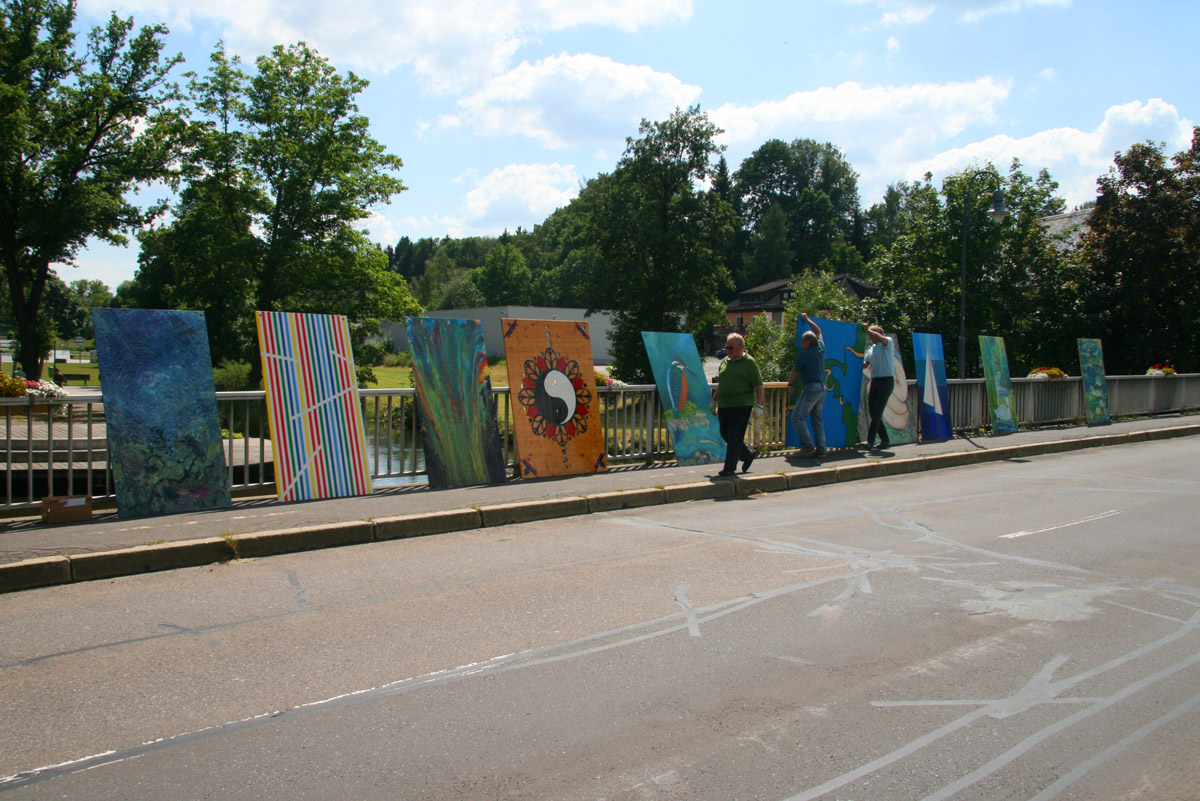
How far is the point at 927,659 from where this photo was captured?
4457 millimetres

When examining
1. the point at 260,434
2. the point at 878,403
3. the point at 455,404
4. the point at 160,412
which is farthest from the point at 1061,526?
the point at 160,412

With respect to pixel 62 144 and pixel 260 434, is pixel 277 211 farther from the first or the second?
pixel 260 434

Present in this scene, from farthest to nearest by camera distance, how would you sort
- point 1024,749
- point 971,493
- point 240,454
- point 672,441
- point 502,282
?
point 502,282 → point 672,441 → point 240,454 → point 971,493 → point 1024,749

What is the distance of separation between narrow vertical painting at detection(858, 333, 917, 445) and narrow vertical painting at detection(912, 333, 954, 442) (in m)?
0.37

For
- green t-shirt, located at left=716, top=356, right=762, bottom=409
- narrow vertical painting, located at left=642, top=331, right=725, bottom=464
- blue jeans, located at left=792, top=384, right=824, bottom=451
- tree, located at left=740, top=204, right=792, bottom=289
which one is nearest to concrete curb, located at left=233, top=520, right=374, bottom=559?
green t-shirt, located at left=716, top=356, right=762, bottom=409

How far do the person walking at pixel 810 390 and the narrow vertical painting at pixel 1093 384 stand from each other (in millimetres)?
11474

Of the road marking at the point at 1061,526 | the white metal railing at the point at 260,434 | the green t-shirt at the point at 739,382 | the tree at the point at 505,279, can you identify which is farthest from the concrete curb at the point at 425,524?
the tree at the point at 505,279

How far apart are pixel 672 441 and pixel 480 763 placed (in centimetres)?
914

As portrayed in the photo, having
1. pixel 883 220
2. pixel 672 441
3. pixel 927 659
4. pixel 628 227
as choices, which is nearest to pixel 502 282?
pixel 883 220

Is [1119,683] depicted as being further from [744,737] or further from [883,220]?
[883,220]

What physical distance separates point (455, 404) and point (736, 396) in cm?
372

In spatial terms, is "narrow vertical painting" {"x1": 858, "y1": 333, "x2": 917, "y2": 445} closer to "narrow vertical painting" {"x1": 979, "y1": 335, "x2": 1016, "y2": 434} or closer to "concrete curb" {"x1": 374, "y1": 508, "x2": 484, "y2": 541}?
"narrow vertical painting" {"x1": 979, "y1": 335, "x2": 1016, "y2": 434}

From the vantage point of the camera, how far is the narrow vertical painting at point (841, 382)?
13.9 metres

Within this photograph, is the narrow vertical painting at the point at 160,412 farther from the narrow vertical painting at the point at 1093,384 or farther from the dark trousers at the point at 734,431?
the narrow vertical painting at the point at 1093,384
